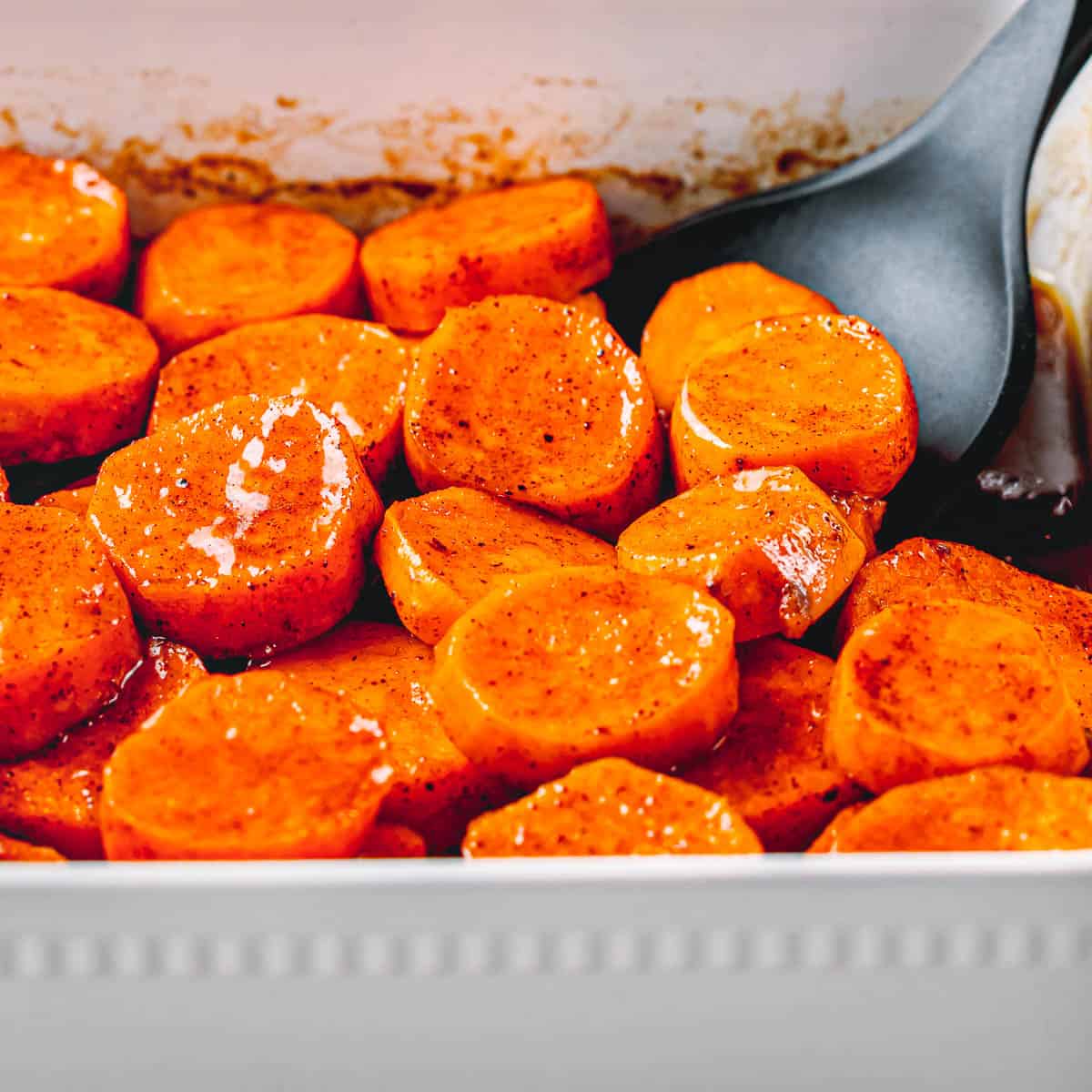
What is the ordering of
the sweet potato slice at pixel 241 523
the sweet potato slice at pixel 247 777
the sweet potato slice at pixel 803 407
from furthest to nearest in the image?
1. the sweet potato slice at pixel 803 407
2. the sweet potato slice at pixel 241 523
3. the sweet potato slice at pixel 247 777

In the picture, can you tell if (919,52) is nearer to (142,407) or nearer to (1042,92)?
(1042,92)

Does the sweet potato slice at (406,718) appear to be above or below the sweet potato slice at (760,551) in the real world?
below

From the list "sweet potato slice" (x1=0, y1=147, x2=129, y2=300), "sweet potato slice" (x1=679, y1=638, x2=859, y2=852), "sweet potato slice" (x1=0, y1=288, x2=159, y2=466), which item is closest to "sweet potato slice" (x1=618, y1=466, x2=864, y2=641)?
"sweet potato slice" (x1=679, y1=638, x2=859, y2=852)

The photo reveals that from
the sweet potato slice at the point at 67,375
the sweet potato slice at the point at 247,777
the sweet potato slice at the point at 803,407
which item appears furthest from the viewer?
the sweet potato slice at the point at 67,375

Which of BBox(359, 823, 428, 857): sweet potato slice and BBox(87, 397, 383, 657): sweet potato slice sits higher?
BBox(87, 397, 383, 657): sweet potato slice

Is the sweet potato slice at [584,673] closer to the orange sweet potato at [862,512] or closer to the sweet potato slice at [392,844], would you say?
the sweet potato slice at [392,844]

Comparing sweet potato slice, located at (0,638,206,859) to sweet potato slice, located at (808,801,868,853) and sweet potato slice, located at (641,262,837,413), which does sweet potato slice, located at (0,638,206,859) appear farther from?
sweet potato slice, located at (641,262,837,413)

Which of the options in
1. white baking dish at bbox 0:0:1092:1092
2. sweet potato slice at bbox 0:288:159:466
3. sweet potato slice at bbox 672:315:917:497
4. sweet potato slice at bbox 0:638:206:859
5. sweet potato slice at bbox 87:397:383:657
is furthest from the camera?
sweet potato slice at bbox 0:288:159:466

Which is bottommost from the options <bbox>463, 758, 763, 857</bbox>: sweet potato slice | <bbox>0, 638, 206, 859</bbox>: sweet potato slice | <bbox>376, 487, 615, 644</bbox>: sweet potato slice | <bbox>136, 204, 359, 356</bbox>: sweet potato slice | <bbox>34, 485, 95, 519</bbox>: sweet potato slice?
<bbox>0, 638, 206, 859</bbox>: sweet potato slice

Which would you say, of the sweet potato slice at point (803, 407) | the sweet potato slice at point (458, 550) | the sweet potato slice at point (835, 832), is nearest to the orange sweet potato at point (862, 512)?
the sweet potato slice at point (803, 407)
